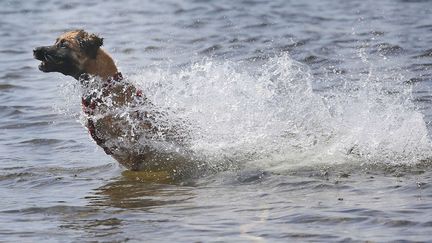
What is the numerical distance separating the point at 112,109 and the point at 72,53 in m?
0.66

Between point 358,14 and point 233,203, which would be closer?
point 233,203

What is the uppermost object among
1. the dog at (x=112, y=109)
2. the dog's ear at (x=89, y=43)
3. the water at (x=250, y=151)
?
the dog's ear at (x=89, y=43)

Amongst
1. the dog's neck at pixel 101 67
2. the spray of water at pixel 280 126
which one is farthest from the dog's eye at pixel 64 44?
the spray of water at pixel 280 126

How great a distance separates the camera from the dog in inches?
332

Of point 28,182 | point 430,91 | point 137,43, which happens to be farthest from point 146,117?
point 137,43

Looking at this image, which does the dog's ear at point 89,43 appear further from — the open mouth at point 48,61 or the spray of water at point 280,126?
the spray of water at point 280,126

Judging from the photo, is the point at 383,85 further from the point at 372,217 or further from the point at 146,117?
the point at 372,217

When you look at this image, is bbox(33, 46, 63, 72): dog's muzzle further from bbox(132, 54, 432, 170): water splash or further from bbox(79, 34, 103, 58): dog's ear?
bbox(132, 54, 432, 170): water splash

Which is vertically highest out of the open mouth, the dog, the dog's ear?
the dog's ear

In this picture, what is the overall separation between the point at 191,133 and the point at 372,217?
2.78m

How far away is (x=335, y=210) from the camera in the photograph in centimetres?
693

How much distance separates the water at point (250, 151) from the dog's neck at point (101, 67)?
38 cm

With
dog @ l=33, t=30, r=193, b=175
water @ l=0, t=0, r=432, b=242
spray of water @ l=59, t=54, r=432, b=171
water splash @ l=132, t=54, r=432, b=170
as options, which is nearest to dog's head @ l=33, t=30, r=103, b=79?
dog @ l=33, t=30, r=193, b=175

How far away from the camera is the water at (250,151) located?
22.3 feet
